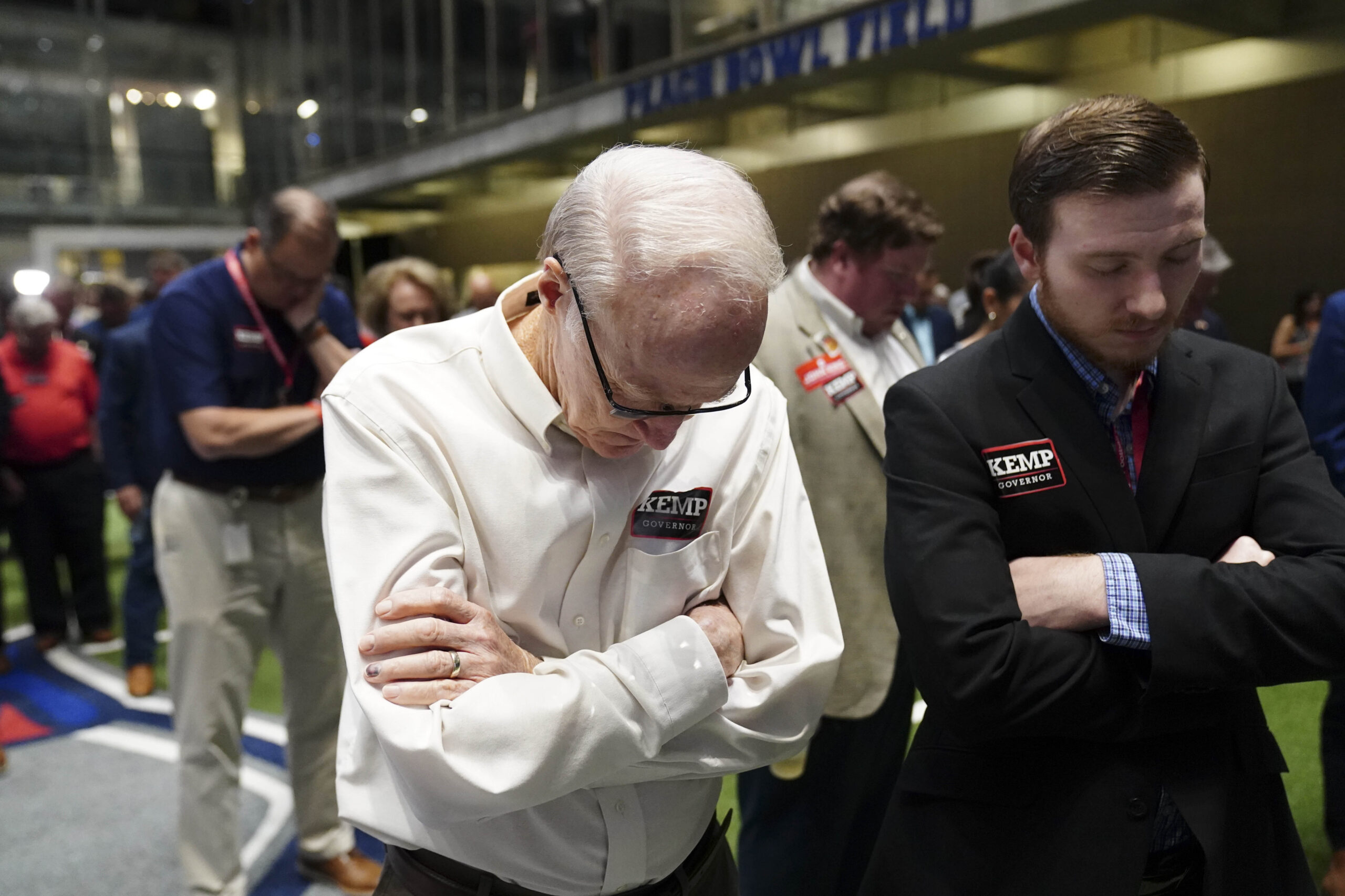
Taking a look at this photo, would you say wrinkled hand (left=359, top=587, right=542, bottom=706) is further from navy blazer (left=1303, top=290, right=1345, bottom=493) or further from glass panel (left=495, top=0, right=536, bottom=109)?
glass panel (left=495, top=0, right=536, bottom=109)

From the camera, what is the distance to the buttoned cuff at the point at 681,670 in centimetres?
114

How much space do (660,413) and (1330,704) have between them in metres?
2.49

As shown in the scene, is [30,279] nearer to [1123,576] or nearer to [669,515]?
[669,515]

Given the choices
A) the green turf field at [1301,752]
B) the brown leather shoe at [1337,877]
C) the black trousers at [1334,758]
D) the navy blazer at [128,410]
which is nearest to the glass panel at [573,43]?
the navy blazer at [128,410]

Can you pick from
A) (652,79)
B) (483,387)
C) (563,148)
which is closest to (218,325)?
(483,387)

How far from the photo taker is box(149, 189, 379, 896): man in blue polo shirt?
2.74 meters

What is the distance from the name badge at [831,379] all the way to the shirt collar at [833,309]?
7.4 inches

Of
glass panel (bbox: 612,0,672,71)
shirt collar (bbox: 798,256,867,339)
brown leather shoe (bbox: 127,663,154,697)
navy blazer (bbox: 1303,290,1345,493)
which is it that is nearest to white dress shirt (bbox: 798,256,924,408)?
shirt collar (bbox: 798,256,867,339)

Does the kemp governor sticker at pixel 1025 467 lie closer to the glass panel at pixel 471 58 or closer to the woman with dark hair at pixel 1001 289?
the woman with dark hair at pixel 1001 289

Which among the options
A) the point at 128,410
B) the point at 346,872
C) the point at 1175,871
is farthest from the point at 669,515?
the point at 128,410

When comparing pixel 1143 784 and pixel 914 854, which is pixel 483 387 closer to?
pixel 914 854

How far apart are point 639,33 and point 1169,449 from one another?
1155 cm

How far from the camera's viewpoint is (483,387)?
1.24 metres

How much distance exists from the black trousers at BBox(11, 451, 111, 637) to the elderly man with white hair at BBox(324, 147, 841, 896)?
554cm
